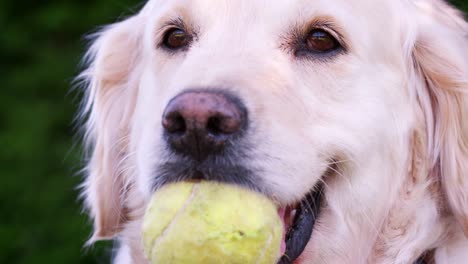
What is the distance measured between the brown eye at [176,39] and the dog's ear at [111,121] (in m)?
0.39

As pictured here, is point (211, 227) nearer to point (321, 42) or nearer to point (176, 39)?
point (321, 42)

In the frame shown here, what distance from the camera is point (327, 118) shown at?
308 cm

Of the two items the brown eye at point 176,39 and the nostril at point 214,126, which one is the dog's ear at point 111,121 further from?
the nostril at point 214,126

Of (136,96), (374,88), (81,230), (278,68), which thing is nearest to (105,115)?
(136,96)

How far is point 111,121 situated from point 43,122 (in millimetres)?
3316

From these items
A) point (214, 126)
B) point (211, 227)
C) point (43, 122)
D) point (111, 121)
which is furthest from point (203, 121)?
point (43, 122)

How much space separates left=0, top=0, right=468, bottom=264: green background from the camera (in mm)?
6516

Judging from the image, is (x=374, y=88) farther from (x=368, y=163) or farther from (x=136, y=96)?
(x=136, y=96)

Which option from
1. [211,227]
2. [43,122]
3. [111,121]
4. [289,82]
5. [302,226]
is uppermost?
[289,82]

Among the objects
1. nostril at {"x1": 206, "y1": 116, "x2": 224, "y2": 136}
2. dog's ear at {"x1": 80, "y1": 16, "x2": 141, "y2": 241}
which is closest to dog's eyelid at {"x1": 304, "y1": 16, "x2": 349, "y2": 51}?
nostril at {"x1": 206, "y1": 116, "x2": 224, "y2": 136}

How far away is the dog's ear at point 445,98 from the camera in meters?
3.21

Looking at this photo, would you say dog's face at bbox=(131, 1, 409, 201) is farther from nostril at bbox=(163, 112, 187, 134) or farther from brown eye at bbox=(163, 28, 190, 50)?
nostril at bbox=(163, 112, 187, 134)

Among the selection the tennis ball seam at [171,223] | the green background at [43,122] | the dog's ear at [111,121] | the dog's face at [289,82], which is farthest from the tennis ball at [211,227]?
the green background at [43,122]

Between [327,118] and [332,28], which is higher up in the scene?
[332,28]
